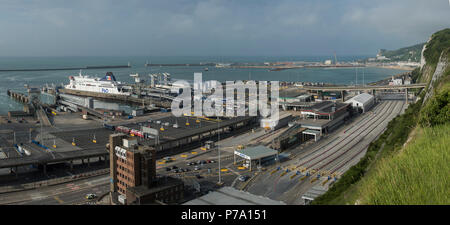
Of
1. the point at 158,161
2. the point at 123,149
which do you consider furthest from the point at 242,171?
the point at 123,149

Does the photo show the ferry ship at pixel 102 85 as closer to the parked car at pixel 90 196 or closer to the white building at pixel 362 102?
the white building at pixel 362 102

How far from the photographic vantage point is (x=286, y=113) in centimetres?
3853

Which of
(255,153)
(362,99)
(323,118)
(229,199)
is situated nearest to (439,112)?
(229,199)

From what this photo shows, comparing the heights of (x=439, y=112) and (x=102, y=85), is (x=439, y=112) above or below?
below

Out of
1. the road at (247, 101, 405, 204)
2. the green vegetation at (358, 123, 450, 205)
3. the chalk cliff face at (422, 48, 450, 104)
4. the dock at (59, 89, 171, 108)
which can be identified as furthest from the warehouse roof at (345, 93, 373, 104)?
the green vegetation at (358, 123, 450, 205)

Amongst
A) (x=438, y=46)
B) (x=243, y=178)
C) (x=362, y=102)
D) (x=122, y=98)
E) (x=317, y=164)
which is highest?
(x=438, y=46)

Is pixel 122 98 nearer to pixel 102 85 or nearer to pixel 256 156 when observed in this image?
pixel 102 85

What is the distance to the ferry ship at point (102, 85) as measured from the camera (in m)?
58.4

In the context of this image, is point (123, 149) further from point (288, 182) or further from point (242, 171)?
point (288, 182)

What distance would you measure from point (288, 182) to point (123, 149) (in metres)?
8.76

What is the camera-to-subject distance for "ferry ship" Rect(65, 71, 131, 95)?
192 ft

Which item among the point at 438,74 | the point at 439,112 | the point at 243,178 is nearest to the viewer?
the point at 439,112

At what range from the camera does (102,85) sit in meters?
60.4

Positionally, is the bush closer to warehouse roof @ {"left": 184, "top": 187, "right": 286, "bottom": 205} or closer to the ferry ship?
warehouse roof @ {"left": 184, "top": 187, "right": 286, "bottom": 205}
